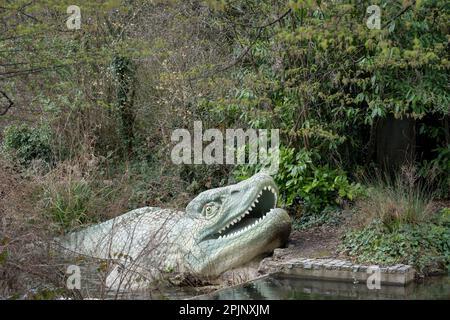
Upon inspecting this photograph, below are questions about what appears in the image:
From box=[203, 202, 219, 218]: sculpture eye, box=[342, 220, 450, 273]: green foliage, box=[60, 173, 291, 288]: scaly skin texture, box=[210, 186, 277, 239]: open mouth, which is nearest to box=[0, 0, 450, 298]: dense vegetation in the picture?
box=[342, 220, 450, 273]: green foliage

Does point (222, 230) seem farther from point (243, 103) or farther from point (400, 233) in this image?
point (243, 103)

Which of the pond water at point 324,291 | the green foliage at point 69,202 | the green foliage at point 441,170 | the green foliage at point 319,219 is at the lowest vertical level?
the pond water at point 324,291

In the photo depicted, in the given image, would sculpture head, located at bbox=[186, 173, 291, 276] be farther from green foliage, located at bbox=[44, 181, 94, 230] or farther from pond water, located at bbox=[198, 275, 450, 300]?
green foliage, located at bbox=[44, 181, 94, 230]

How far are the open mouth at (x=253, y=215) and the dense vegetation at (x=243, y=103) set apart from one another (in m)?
1.09

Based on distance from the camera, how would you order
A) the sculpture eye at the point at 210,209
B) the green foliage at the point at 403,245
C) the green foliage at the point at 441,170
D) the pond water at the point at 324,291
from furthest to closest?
the green foliage at the point at 441,170
the sculpture eye at the point at 210,209
the green foliage at the point at 403,245
the pond water at the point at 324,291

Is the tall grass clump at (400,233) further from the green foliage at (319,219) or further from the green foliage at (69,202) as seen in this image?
the green foliage at (69,202)

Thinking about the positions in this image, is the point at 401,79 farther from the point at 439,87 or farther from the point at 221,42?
the point at 221,42

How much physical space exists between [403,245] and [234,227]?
200 cm

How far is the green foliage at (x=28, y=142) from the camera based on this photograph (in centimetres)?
1316

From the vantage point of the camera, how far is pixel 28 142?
Answer: 44.6 ft

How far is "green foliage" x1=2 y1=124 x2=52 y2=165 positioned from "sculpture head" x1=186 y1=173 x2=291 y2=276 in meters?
5.99

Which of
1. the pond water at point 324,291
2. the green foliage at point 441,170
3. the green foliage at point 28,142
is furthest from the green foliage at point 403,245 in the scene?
the green foliage at point 28,142

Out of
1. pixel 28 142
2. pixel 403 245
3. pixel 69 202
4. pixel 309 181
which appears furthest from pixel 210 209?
pixel 28 142
